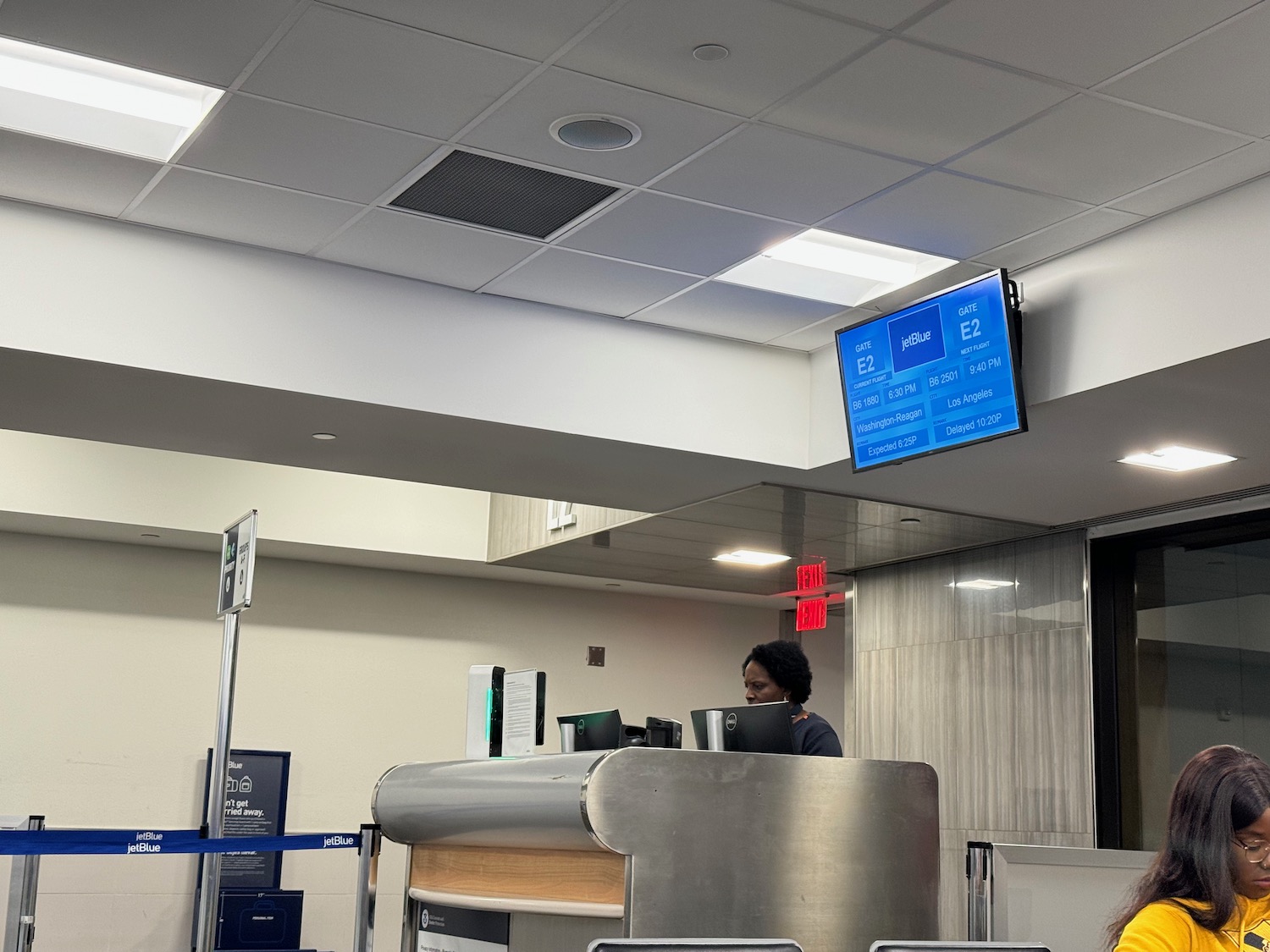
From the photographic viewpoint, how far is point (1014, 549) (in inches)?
282

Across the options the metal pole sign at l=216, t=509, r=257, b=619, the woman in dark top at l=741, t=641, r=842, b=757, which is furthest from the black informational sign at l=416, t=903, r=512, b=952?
the metal pole sign at l=216, t=509, r=257, b=619

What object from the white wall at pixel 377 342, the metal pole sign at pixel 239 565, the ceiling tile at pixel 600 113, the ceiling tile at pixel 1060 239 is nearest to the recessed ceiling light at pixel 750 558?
the white wall at pixel 377 342

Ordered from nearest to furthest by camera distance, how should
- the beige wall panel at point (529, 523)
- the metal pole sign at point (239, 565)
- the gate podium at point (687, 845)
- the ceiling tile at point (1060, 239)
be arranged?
the gate podium at point (687, 845)
the ceiling tile at point (1060, 239)
the metal pole sign at point (239, 565)
the beige wall panel at point (529, 523)

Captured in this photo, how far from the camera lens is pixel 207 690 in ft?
29.1

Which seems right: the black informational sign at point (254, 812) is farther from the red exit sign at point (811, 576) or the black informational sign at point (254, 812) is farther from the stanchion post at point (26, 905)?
the red exit sign at point (811, 576)

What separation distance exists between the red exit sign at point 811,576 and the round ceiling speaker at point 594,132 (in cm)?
449

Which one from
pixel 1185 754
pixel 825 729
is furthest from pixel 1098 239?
pixel 1185 754

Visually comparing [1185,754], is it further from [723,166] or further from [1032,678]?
[723,166]

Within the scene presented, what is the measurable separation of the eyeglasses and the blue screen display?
91.1 inches

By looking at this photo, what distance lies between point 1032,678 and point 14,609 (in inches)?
231

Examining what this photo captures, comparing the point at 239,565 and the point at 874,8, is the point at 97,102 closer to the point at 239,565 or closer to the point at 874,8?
the point at 239,565

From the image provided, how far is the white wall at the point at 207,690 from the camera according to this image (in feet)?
27.5

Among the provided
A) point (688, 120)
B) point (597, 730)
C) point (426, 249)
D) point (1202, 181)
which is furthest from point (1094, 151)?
point (426, 249)

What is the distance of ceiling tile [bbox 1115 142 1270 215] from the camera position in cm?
398
